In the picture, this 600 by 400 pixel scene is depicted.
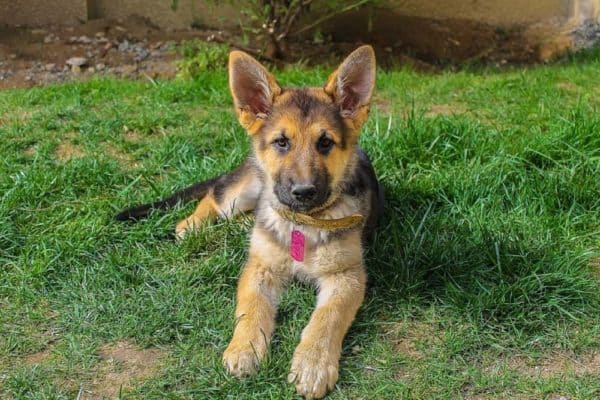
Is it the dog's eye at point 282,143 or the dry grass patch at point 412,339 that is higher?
the dog's eye at point 282,143

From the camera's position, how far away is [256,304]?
4.03 meters

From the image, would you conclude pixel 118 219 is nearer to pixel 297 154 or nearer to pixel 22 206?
pixel 22 206

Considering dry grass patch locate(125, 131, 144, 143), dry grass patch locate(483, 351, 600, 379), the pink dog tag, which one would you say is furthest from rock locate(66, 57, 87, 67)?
dry grass patch locate(483, 351, 600, 379)

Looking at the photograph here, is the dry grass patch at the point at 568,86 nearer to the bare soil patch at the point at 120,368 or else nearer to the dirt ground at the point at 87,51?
the dirt ground at the point at 87,51

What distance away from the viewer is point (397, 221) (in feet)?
16.6

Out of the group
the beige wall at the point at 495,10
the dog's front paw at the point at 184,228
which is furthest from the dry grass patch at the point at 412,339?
the beige wall at the point at 495,10

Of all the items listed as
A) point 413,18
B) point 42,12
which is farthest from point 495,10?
point 42,12

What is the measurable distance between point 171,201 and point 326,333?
1937 millimetres

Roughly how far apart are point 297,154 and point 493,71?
16.6 ft

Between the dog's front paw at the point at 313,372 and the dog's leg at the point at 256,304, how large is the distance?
0.20 meters

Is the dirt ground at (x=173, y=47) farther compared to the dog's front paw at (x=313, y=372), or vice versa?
the dirt ground at (x=173, y=47)

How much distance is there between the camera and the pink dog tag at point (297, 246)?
427 cm

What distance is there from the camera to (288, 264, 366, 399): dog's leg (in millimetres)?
3539

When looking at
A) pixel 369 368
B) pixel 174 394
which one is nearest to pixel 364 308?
pixel 369 368
